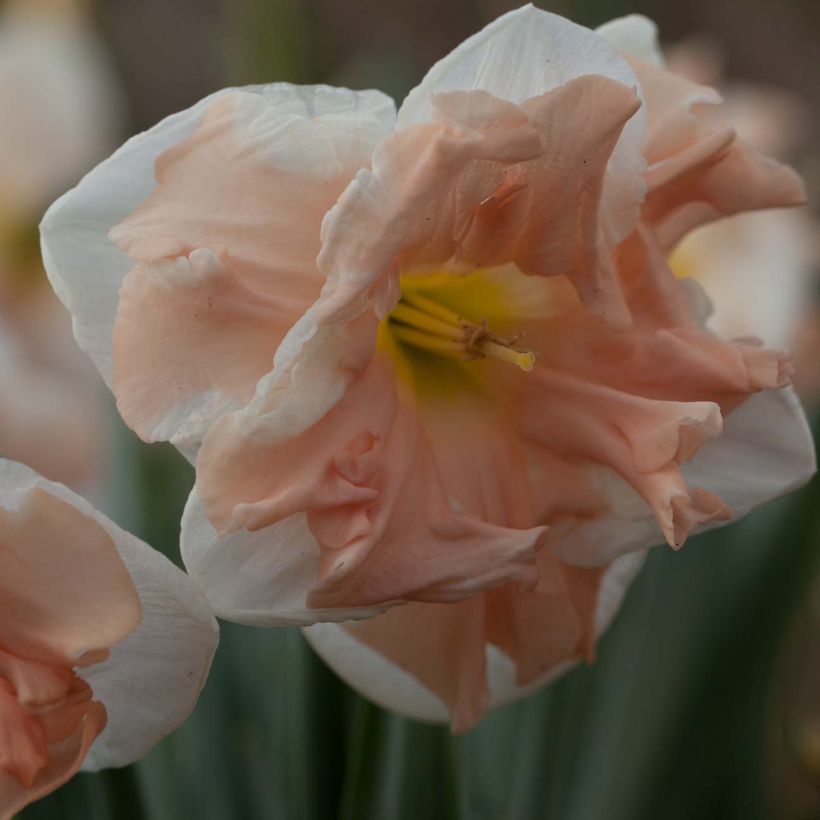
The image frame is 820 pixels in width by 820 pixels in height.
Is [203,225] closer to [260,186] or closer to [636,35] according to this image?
[260,186]

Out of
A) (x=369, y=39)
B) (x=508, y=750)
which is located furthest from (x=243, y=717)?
(x=369, y=39)

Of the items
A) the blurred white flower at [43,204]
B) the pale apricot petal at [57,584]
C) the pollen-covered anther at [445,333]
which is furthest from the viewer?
the blurred white flower at [43,204]

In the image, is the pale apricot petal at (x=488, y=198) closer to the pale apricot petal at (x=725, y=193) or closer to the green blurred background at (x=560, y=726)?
the pale apricot petal at (x=725, y=193)

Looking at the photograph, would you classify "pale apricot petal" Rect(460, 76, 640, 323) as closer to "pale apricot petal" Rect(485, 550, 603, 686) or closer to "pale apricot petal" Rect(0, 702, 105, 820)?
"pale apricot petal" Rect(485, 550, 603, 686)

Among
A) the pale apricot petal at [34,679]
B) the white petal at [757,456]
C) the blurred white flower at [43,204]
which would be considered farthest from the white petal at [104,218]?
the blurred white flower at [43,204]

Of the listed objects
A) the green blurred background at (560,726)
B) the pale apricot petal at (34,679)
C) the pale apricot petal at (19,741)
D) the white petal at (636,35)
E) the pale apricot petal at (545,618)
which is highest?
the white petal at (636,35)

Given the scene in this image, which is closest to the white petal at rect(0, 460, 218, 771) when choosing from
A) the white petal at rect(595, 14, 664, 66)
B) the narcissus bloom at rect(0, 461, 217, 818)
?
the narcissus bloom at rect(0, 461, 217, 818)
